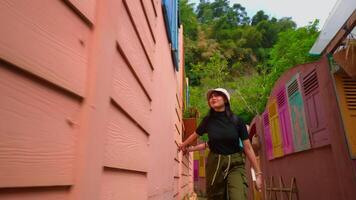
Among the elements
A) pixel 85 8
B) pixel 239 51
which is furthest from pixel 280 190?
pixel 239 51

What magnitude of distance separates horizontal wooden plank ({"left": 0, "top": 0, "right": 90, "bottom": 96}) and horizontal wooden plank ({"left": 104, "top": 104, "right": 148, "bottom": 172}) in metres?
0.36

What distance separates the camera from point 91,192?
1.01 metres

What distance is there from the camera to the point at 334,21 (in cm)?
349

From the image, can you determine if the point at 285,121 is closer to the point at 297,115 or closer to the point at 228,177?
the point at 297,115

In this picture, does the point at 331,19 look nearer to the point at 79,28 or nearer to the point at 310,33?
the point at 79,28

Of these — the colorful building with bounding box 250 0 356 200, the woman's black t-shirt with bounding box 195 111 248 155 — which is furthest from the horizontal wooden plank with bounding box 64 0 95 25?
the colorful building with bounding box 250 0 356 200

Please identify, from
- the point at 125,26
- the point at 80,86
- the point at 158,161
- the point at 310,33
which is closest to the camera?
the point at 80,86

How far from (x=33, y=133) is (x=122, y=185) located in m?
0.88

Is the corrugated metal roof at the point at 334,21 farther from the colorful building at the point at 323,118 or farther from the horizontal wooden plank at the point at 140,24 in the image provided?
the horizontal wooden plank at the point at 140,24

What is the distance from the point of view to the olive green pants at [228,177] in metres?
3.12

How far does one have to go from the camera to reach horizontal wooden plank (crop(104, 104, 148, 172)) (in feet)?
4.35

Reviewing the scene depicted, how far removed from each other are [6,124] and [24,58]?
15 centimetres

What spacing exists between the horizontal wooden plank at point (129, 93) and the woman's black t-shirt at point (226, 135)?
1.13 meters

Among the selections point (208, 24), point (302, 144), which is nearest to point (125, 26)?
point (302, 144)
